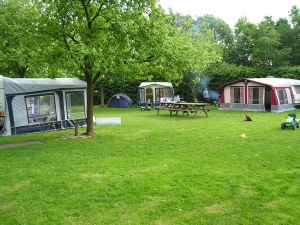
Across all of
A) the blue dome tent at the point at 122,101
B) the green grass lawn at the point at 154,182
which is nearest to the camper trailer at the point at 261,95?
the blue dome tent at the point at 122,101

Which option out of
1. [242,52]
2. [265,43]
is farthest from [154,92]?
[242,52]

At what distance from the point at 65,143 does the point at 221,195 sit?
5.83 m

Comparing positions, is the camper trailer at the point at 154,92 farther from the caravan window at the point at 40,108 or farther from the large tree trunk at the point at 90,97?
the large tree trunk at the point at 90,97

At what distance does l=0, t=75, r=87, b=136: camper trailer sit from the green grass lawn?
3.05 meters

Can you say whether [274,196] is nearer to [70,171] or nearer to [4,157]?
[70,171]

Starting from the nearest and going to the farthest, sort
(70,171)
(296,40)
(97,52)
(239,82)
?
(70,171) → (97,52) → (239,82) → (296,40)

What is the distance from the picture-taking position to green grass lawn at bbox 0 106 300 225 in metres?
3.78

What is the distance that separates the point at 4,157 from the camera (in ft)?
23.3

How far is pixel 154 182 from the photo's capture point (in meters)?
4.96

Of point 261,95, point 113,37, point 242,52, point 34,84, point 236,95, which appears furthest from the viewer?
point 242,52

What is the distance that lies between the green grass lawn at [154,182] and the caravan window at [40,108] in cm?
328

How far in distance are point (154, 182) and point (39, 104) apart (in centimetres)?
814

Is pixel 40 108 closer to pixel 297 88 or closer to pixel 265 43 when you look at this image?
pixel 297 88

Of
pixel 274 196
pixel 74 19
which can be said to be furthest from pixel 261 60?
pixel 274 196
